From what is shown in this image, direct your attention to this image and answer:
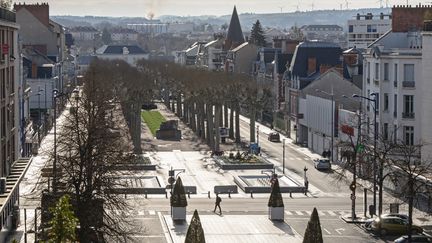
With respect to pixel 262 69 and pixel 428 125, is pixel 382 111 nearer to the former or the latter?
pixel 428 125

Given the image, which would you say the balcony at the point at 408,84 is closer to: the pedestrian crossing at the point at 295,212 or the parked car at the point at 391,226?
the pedestrian crossing at the point at 295,212

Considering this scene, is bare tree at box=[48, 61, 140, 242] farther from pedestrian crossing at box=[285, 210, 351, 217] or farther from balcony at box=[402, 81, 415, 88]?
balcony at box=[402, 81, 415, 88]

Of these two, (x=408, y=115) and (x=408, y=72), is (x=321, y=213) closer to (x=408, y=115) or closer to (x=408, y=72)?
(x=408, y=115)

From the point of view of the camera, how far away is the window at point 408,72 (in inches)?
3241

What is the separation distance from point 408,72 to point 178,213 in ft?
86.9

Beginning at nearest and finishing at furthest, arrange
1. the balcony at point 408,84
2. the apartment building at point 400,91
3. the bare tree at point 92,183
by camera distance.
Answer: the bare tree at point 92,183
the apartment building at point 400,91
the balcony at point 408,84

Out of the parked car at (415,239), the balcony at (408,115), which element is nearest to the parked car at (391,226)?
the parked car at (415,239)

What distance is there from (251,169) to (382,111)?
13.6 metres

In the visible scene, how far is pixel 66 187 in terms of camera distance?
5219cm

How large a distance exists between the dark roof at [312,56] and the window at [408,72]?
40944mm

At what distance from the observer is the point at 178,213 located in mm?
Answer: 65062

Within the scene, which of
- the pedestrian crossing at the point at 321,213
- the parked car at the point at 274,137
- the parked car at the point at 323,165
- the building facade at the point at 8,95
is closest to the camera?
the building facade at the point at 8,95

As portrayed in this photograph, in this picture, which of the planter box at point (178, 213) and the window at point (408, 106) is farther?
the window at point (408, 106)

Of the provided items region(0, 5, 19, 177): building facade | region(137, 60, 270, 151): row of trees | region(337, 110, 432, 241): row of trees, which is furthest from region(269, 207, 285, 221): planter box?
region(137, 60, 270, 151): row of trees
